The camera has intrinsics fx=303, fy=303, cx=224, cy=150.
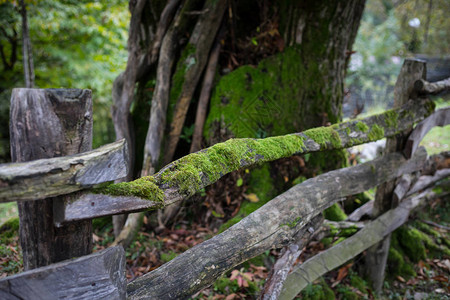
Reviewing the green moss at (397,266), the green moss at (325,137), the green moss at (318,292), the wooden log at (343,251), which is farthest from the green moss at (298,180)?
the green moss at (397,266)

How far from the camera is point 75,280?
1.30m

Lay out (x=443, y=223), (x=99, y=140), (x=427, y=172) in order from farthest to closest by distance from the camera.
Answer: (x=99, y=140), (x=443, y=223), (x=427, y=172)

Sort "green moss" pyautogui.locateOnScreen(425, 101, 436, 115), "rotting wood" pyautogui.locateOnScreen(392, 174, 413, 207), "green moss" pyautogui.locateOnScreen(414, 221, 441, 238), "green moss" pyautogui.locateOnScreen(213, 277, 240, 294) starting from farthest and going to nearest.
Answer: "green moss" pyautogui.locateOnScreen(414, 221, 441, 238), "rotting wood" pyautogui.locateOnScreen(392, 174, 413, 207), "green moss" pyautogui.locateOnScreen(425, 101, 436, 115), "green moss" pyautogui.locateOnScreen(213, 277, 240, 294)

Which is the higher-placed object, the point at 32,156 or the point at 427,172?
the point at 32,156

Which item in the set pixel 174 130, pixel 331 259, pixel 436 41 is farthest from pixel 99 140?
pixel 436 41

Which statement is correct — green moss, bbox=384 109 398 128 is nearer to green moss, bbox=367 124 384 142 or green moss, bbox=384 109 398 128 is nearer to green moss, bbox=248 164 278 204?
green moss, bbox=367 124 384 142

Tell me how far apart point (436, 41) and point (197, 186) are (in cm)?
1400

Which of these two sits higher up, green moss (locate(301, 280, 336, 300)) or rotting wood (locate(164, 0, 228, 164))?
rotting wood (locate(164, 0, 228, 164))

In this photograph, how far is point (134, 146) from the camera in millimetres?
4168

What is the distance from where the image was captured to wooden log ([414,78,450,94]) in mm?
3207

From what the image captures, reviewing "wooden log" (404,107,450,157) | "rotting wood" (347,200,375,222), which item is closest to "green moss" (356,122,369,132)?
"wooden log" (404,107,450,157)

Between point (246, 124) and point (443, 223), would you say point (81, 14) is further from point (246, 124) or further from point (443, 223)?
point (443, 223)

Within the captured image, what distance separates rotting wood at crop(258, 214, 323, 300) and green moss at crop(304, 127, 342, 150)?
2.16ft

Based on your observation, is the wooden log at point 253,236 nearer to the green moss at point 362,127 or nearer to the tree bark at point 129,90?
the green moss at point 362,127
